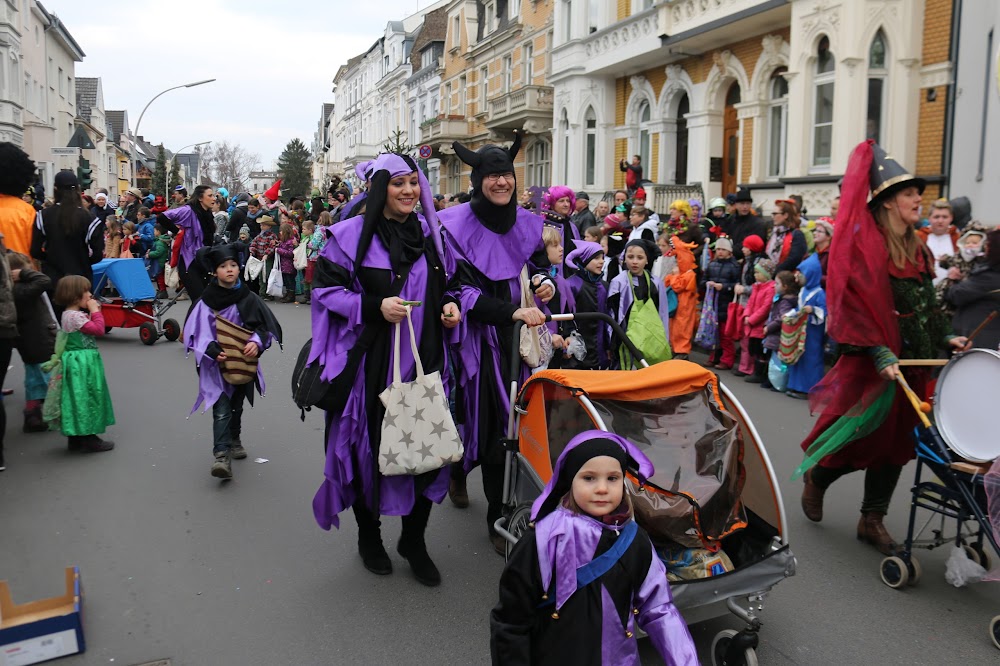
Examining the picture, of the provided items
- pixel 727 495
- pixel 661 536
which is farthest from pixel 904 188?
pixel 661 536

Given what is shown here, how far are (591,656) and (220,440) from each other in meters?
4.25

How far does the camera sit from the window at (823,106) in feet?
51.3

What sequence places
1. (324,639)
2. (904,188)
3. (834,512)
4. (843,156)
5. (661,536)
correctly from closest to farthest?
(661,536) < (324,639) < (904,188) < (834,512) < (843,156)

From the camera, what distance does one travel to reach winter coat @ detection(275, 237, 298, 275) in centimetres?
1859

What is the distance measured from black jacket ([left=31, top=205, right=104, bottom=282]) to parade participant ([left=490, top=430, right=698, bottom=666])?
677 cm

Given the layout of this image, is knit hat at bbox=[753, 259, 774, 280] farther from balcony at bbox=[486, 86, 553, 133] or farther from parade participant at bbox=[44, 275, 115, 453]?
balcony at bbox=[486, 86, 553, 133]

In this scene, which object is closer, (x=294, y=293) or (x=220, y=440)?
(x=220, y=440)

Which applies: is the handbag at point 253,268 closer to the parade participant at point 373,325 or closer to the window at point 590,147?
the window at point 590,147

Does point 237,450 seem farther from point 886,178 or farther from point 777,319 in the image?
point 777,319

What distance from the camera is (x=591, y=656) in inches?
104

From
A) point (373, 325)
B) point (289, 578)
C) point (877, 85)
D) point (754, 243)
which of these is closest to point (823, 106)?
point (877, 85)

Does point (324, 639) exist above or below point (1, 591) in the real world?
below

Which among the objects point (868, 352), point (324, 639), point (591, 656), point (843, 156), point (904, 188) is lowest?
point (324, 639)

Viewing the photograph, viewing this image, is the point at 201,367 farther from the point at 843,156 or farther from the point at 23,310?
the point at 843,156
